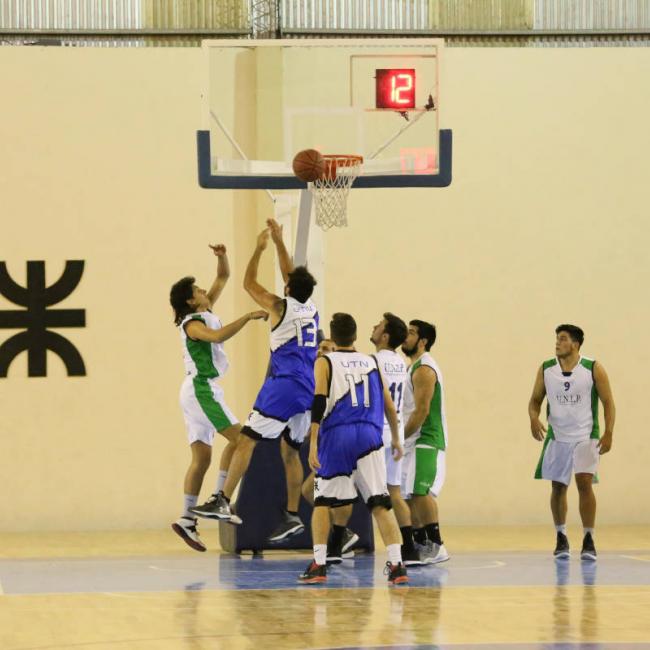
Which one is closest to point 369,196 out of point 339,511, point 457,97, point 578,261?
point 457,97

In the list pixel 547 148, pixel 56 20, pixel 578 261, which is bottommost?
pixel 578 261

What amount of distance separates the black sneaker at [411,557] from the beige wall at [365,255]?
3975 millimetres

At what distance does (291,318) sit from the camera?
9938 millimetres

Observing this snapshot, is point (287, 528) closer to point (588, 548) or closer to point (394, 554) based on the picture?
point (394, 554)

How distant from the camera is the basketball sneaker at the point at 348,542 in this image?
10.6m

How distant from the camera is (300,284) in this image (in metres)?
9.76

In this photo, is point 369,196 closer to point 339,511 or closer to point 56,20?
point 56,20

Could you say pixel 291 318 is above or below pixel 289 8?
below

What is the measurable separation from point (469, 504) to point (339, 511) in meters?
4.47

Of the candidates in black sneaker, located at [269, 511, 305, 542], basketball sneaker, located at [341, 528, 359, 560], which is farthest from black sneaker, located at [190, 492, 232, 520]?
basketball sneaker, located at [341, 528, 359, 560]

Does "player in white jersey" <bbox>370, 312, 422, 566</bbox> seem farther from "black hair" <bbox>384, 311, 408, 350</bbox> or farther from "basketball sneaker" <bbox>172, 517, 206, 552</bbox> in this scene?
"basketball sneaker" <bbox>172, 517, 206, 552</bbox>

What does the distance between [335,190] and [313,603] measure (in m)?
3.48

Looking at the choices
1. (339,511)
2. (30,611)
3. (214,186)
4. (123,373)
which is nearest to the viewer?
(30,611)

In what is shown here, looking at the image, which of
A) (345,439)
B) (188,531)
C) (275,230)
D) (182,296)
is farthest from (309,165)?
(188,531)
